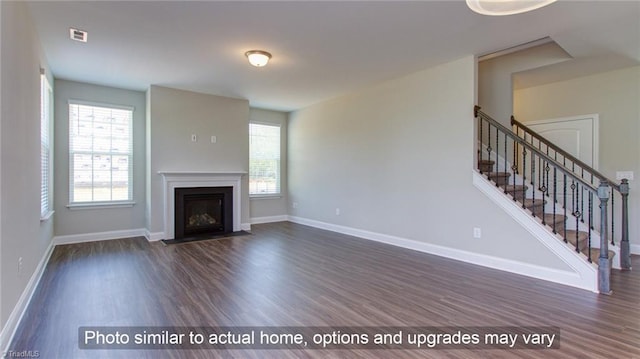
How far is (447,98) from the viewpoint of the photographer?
4359 millimetres

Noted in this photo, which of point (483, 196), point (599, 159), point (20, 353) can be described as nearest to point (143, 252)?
point (20, 353)

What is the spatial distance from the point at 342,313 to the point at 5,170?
2634 millimetres

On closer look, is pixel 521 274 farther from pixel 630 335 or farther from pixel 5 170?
pixel 5 170

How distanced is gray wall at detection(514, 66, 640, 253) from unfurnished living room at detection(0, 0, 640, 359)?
1.0 inches

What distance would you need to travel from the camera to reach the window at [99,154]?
17.2 feet

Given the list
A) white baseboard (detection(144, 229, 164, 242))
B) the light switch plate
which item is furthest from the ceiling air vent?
the light switch plate

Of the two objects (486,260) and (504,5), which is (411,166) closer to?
(486,260)

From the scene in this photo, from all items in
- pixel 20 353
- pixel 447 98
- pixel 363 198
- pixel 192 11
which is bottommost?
pixel 20 353

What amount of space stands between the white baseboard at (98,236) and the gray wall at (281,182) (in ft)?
7.54

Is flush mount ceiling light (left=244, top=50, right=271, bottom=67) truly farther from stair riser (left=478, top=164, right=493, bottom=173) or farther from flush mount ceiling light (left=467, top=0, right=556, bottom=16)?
stair riser (left=478, top=164, right=493, bottom=173)

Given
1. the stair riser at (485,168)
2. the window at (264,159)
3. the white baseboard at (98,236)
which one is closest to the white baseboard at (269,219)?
the window at (264,159)

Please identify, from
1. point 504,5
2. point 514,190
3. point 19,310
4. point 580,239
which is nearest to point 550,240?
point 580,239

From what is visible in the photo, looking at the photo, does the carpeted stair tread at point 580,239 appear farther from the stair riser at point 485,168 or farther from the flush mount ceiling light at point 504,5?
the flush mount ceiling light at point 504,5

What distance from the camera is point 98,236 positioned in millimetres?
5461
